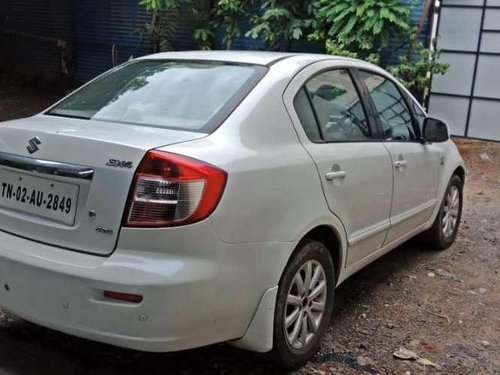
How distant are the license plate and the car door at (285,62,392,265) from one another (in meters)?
1.17

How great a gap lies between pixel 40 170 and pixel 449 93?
818 cm

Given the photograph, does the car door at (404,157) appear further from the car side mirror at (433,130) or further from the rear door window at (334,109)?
the rear door window at (334,109)

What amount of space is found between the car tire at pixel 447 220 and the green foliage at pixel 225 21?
598cm

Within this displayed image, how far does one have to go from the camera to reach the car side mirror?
169 inches

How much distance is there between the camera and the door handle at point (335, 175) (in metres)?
3.08

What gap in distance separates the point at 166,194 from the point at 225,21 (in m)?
8.59

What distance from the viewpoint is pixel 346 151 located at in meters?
3.30

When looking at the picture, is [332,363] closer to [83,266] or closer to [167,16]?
[83,266]

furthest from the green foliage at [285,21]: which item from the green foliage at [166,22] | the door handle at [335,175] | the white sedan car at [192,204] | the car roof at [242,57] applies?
the door handle at [335,175]

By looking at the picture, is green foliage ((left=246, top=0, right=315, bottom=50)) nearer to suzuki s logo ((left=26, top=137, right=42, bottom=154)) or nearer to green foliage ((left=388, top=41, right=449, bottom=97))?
green foliage ((left=388, top=41, right=449, bottom=97))

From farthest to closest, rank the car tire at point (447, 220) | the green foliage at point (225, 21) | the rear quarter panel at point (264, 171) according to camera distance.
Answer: the green foliage at point (225, 21), the car tire at point (447, 220), the rear quarter panel at point (264, 171)

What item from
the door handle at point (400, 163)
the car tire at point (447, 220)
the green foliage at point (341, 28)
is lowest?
the car tire at point (447, 220)

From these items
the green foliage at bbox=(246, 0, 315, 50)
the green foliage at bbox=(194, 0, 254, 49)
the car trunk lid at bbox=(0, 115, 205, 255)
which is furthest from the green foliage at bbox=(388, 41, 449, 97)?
the car trunk lid at bbox=(0, 115, 205, 255)

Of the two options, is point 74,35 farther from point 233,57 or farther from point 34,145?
point 34,145
